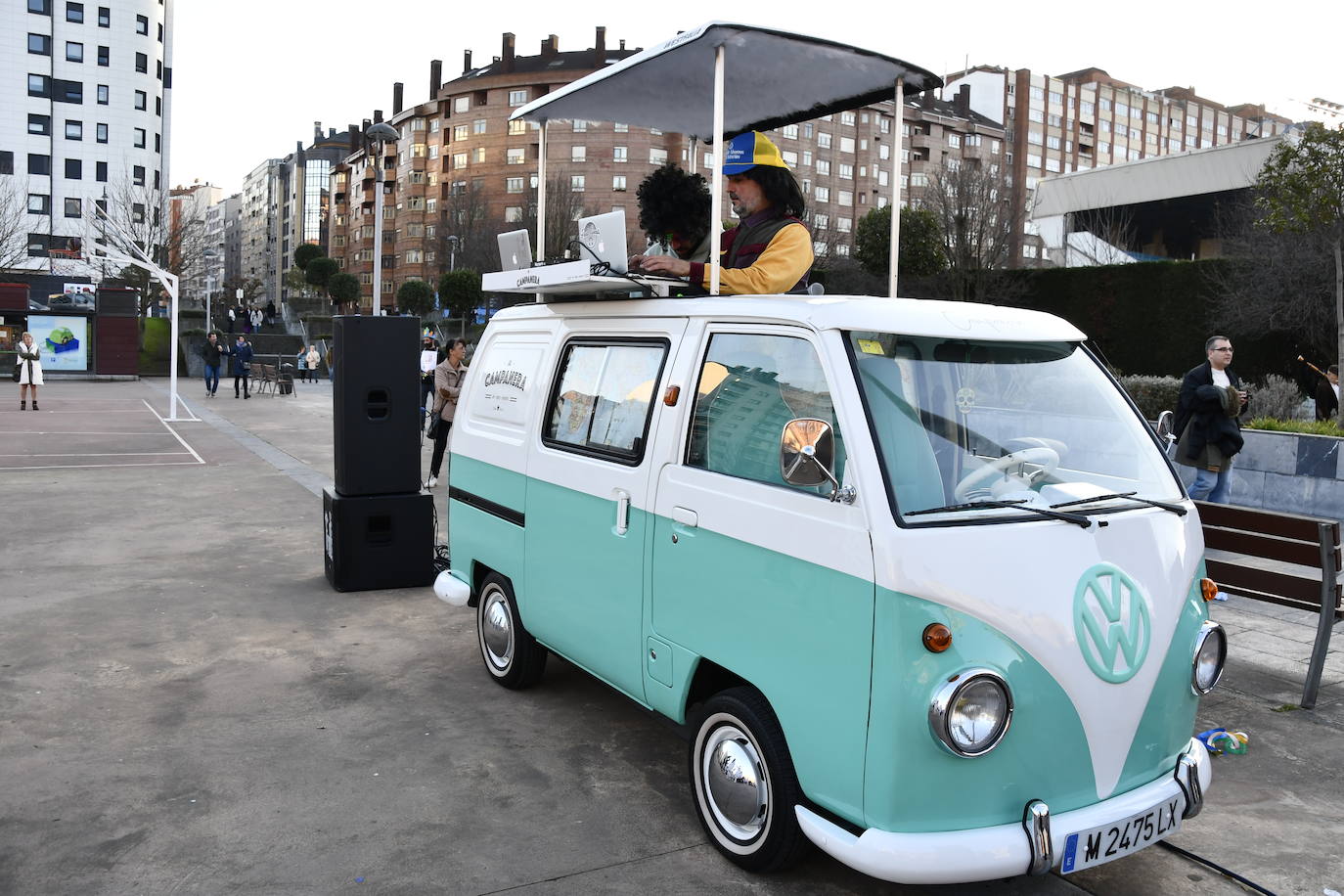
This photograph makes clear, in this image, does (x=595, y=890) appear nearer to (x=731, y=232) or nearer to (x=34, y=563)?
(x=731, y=232)

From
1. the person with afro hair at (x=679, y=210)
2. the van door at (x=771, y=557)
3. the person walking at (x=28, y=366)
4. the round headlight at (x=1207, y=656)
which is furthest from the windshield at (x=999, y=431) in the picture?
the person walking at (x=28, y=366)

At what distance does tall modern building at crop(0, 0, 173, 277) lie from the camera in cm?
7806

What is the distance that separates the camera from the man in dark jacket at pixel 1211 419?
9539 millimetres

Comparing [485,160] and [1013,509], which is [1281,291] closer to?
[1013,509]

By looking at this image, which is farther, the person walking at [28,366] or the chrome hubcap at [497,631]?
the person walking at [28,366]

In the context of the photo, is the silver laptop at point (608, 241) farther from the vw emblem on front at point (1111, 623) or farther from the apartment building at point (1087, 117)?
the apartment building at point (1087, 117)

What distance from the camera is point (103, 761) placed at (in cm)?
455

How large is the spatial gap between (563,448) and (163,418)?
69.3 ft

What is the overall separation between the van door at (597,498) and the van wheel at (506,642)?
0.83ft

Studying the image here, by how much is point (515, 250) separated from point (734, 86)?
143cm

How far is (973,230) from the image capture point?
113ft

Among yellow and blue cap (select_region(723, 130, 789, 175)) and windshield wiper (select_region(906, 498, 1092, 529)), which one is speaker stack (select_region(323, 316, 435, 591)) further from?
windshield wiper (select_region(906, 498, 1092, 529))

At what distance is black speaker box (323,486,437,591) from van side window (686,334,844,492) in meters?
4.29

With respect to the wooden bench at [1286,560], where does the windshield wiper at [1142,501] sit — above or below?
above
